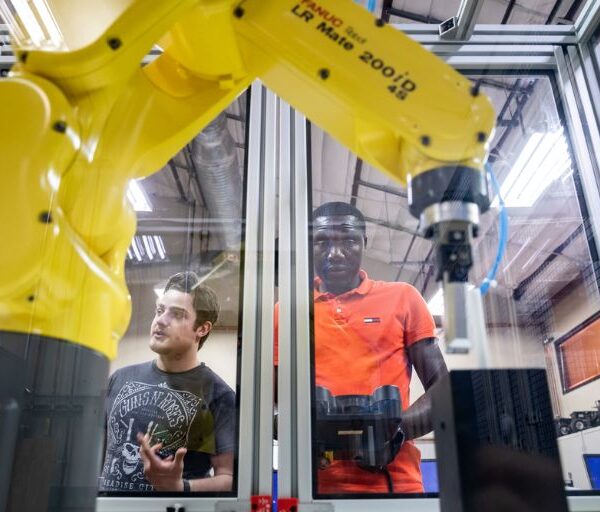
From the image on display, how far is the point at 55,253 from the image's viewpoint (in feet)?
3.04

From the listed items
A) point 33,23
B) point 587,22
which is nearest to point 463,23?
point 587,22

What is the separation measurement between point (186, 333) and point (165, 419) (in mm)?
304

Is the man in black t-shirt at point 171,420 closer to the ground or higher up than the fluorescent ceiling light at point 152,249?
closer to the ground

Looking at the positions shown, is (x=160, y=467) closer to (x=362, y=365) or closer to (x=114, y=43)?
(x=362, y=365)

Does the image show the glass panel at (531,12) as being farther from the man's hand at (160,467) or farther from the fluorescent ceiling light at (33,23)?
the man's hand at (160,467)

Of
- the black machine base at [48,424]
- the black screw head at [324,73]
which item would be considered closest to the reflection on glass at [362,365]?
the black screw head at [324,73]

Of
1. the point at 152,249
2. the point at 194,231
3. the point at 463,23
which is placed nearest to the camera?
the point at 152,249

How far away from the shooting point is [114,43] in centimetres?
103

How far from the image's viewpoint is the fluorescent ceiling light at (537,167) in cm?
191

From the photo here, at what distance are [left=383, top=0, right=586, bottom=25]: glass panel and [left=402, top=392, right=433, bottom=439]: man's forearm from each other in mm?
1571

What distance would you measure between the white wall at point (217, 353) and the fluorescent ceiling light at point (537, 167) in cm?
107

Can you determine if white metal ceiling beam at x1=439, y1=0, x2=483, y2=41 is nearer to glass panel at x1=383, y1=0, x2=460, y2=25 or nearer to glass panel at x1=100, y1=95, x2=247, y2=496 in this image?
glass panel at x1=383, y1=0, x2=460, y2=25

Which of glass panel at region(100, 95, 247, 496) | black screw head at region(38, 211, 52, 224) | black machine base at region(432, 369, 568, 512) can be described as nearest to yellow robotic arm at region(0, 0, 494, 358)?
black screw head at region(38, 211, 52, 224)

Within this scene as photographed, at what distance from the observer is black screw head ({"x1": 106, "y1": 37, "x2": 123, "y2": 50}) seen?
1.03 meters
